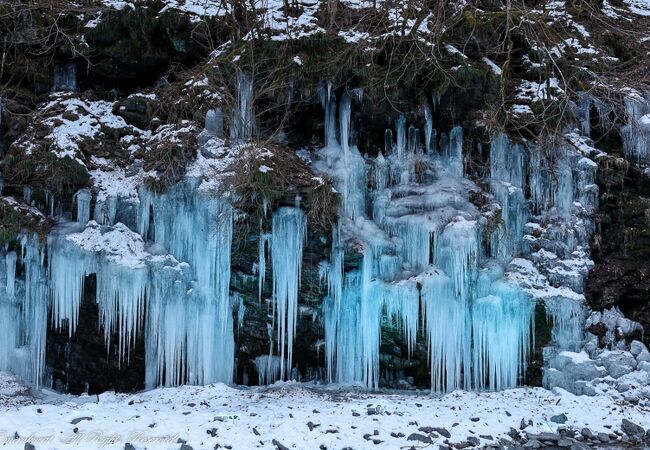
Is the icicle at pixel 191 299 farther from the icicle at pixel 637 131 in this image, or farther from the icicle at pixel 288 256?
the icicle at pixel 637 131

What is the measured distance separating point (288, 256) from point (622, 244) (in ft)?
17.7

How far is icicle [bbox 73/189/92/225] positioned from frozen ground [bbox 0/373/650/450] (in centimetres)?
264

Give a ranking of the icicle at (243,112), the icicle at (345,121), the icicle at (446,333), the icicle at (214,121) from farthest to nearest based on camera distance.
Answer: the icicle at (345,121)
the icicle at (243,112)
the icicle at (214,121)
the icicle at (446,333)

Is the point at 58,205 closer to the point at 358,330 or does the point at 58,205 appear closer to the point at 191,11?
the point at 191,11

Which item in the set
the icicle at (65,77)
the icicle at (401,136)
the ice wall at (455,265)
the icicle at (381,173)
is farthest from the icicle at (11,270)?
the icicle at (401,136)

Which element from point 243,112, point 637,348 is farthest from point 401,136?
point 637,348

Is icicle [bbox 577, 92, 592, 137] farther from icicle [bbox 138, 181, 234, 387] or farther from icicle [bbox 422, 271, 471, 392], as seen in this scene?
icicle [bbox 138, 181, 234, 387]

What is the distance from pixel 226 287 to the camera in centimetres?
947

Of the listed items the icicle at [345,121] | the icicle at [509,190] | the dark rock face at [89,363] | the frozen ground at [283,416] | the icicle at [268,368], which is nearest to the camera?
the frozen ground at [283,416]

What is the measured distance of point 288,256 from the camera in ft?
30.9

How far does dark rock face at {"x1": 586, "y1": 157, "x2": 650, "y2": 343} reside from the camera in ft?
32.5

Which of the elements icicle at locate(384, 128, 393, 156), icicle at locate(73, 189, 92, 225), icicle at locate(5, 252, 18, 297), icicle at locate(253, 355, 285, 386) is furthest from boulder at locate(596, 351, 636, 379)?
icicle at locate(5, 252, 18, 297)

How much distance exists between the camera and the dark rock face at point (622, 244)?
990 centimetres

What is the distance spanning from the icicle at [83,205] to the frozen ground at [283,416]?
8.65ft
